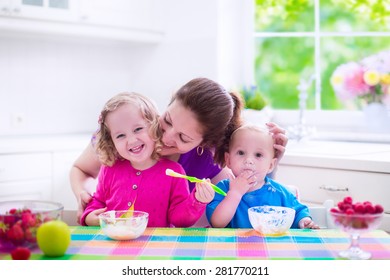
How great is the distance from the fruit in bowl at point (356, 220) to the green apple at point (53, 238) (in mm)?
598

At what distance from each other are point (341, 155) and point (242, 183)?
3.98 ft

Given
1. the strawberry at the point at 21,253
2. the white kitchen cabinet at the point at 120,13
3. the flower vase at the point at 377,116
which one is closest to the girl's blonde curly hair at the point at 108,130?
the strawberry at the point at 21,253

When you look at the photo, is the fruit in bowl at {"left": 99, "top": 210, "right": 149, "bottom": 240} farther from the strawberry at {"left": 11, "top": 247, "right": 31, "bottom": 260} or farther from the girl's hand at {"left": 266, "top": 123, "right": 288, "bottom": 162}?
the girl's hand at {"left": 266, "top": 123, "right": 288, "bottom": 162}

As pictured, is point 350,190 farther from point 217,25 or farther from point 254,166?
point 217,25

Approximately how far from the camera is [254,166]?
187 cm

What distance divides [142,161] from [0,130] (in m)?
1.88

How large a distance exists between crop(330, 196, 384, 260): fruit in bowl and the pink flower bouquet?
2.10 m

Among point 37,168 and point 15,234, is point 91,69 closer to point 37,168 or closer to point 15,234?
point 37,168

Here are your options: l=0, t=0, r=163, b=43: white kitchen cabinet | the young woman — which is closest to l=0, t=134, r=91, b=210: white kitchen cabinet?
l=0, t=0, r=163, b=43: white kitchen cabinet

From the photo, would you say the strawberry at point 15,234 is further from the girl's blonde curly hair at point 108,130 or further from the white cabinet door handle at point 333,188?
the white cabinet door handle at point 333,188

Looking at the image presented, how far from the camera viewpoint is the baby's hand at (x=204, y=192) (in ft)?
5.43

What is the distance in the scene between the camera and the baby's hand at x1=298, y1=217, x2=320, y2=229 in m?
1.76
